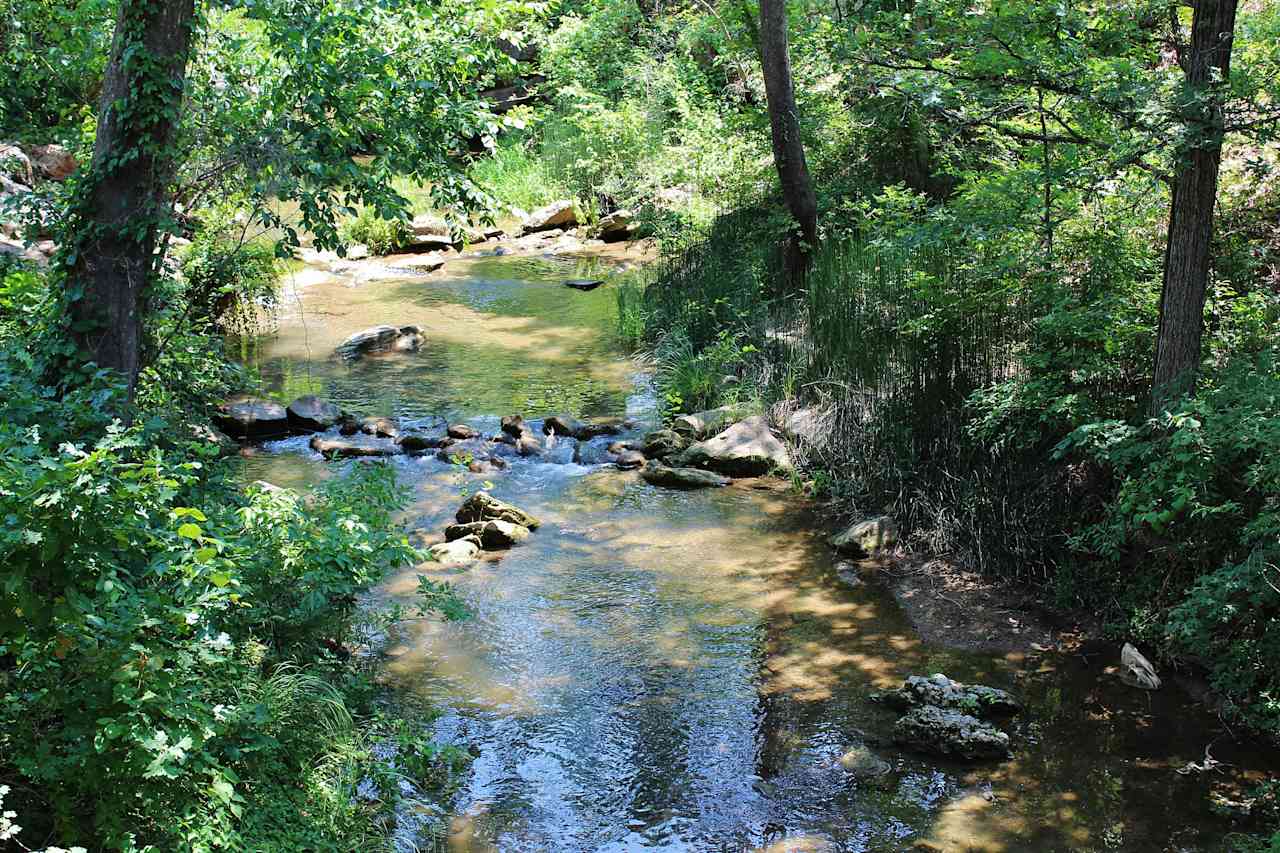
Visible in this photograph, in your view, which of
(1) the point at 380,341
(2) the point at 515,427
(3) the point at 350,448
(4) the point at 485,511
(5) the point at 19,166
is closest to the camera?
(4) the point at 485,511

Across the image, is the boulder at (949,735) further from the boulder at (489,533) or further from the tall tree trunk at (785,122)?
the tall tree trunk at (785,122)

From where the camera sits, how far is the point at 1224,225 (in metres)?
6.63

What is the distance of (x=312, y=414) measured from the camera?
9.30m

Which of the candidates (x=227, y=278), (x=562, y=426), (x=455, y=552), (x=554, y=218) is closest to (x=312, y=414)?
(x=227, y=278)

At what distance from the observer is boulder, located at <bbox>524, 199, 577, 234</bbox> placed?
57.9 ft

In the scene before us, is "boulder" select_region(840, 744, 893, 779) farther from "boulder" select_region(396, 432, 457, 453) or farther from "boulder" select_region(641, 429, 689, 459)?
"boulder" select_region(396, 432, 457, 453)

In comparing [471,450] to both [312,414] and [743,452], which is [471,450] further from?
[743,452]

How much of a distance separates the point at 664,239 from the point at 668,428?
13.5 ft

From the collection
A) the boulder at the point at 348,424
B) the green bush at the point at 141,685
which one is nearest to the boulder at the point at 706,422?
the boulder at the point at 348,424

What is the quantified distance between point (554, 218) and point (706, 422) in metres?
9.73

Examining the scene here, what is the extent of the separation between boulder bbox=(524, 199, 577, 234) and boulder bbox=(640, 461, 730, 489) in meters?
10.4

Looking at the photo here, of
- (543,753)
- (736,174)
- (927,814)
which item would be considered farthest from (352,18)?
(736,174)

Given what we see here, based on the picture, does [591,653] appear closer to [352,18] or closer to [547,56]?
[352,18]

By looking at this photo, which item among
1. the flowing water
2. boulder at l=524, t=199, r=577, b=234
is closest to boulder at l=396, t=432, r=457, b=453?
the flowing water
